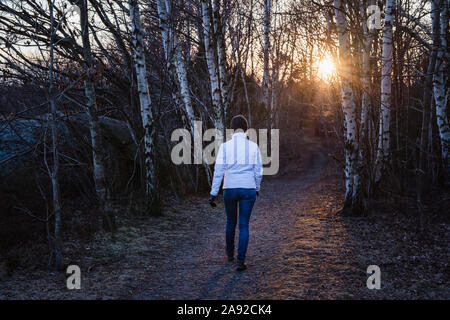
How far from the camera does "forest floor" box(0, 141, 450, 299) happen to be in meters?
4.34

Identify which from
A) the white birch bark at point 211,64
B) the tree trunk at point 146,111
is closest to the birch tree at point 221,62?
the white birch bark at point 211,64

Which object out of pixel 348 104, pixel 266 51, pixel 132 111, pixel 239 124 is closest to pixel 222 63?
pixel 132 111

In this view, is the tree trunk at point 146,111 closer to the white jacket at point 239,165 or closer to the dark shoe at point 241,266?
the white jacket at point 239,165

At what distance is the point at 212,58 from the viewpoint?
36.7ft

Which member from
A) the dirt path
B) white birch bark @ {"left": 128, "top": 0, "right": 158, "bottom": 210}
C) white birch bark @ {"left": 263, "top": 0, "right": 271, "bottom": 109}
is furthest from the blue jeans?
white birch bark @ {"left": 263, "top": 0, "right": 271, "bottom": 109}

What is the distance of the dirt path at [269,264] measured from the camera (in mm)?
4336

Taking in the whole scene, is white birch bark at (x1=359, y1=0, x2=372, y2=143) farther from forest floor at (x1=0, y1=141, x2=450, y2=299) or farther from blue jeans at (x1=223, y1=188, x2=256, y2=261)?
blue jeans at (x1=223, y1=188, x2=256, y2=261)

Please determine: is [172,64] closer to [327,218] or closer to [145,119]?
[145,119]

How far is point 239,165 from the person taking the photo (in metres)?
5.05

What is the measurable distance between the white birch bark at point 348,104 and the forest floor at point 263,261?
0.94 meters

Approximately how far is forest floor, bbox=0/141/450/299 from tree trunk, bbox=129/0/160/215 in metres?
0.67

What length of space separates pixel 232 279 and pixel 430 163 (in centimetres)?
1020

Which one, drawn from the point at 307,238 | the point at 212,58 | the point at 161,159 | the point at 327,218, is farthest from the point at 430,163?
the point at 161,159

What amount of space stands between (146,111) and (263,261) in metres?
4.94
